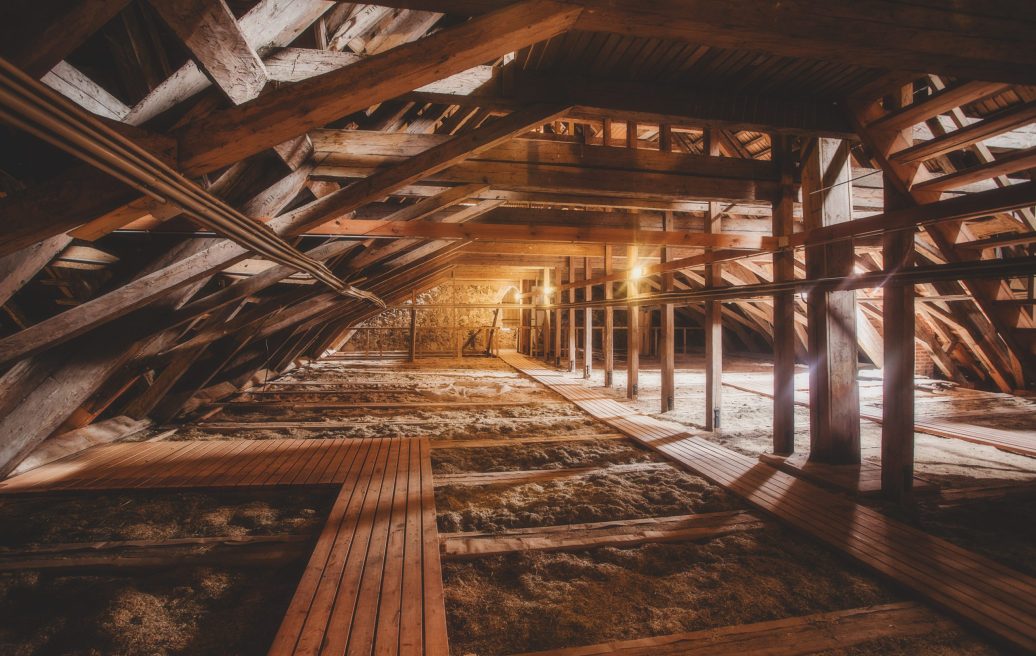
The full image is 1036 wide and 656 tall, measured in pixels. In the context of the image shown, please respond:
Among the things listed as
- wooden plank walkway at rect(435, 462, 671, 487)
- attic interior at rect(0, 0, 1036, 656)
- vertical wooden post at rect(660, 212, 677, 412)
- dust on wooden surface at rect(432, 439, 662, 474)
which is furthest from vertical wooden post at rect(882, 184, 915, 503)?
vertical wooden post at rect(660, 212, 677, 412)

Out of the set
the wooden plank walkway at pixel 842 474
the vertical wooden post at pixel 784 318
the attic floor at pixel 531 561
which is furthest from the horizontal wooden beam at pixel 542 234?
the attic floor at pixel 531 561

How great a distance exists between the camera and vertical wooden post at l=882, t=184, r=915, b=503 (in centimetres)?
258

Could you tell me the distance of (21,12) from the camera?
37.0 inches

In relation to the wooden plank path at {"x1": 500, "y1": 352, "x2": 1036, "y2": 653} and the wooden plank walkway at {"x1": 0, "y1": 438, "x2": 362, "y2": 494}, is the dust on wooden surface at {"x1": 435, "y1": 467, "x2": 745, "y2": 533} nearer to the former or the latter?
the wooden plank path at {"x1": 500, "y1": 352, "x2": 1036, "y2": 653}

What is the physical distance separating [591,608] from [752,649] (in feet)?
1.83

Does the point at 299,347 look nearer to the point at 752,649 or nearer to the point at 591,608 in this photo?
Result: the point at 591,608

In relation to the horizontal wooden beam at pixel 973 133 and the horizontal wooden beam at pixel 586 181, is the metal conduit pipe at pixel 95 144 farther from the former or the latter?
the horizontal wooden beam at pixel 973 133

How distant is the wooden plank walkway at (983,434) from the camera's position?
146 inches

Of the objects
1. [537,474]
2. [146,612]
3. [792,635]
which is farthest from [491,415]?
[792,635]

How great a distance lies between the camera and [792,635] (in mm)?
1549

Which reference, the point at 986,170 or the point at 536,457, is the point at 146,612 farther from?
the point at 986,170

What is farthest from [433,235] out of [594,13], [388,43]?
[594,13]

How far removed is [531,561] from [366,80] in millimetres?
2023

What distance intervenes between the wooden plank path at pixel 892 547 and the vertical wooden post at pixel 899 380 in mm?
303
